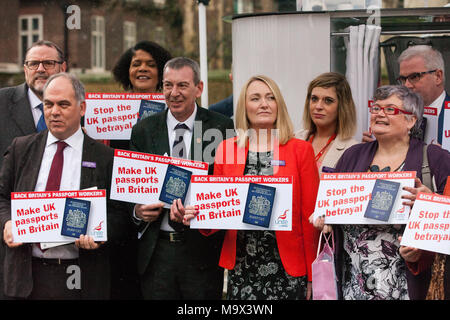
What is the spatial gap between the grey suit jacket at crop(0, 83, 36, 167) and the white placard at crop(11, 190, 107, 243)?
0.73 metres

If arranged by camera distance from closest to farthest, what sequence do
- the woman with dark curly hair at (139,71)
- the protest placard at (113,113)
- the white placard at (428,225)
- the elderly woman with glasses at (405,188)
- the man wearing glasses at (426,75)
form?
the white placard at (428,225), the elderly woman with glasses at (405,188), the man wearing glasses at (426,75), the protest placard at (113,113), the woman with dark curly hair at (139,71)

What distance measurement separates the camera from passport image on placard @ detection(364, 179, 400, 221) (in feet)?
11.6

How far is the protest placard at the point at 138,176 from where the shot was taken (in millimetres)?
3912

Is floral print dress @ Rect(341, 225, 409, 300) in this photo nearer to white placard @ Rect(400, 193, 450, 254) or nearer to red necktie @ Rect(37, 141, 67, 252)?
white placard @ Rect(400, 193, 450, 254)

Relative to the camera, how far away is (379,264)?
3.60 metres

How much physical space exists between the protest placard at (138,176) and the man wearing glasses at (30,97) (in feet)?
2.60

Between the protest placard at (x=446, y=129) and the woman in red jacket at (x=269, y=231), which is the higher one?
the protest placard at (x=446, y=129)

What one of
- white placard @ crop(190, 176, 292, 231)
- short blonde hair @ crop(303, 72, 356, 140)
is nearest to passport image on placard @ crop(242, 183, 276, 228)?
white placard @ crop(190, 176, 292, 231)

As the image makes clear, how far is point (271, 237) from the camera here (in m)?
3.83

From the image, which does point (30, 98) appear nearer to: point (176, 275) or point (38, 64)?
point (38, 64)

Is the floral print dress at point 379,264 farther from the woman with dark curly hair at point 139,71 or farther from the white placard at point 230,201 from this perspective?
the woman with dark curly hair at point 139,71

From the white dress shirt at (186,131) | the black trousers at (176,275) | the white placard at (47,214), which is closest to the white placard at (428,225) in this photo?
the black trousers at (176,275)

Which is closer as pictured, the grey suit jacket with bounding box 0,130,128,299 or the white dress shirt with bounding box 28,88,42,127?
the grey suit jacket with bounding box 0,130,128,299

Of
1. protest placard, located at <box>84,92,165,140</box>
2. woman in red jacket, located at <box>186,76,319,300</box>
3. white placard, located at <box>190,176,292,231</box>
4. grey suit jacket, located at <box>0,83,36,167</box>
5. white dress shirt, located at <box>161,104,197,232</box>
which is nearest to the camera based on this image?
white placard, located at <box>190,176,292,231</box>
